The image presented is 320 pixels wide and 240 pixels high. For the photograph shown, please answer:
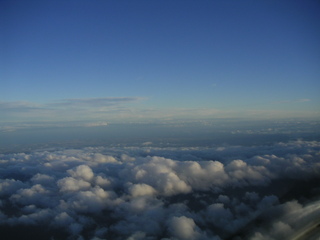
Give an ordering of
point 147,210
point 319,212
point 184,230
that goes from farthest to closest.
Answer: point 147,210 → point 184,230 → point 319,212

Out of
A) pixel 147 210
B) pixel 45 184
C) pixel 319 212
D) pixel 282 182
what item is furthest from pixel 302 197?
pixel 45 184

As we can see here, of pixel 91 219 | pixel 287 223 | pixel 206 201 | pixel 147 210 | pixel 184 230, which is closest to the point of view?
pixel 287 223

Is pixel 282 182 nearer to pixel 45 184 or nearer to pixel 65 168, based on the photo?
pixel 45 184

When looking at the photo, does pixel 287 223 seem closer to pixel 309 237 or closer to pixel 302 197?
pixel 309 237

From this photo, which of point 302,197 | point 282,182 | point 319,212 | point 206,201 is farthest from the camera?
point 206,201

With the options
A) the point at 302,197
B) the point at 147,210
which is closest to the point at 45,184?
the point at 147,210

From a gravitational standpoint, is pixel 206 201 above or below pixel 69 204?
above

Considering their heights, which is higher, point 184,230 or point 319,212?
point 319,212

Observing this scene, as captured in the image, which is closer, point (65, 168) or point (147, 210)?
point (147, 210)

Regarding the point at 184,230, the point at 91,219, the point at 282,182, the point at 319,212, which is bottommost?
the point at 91,219
